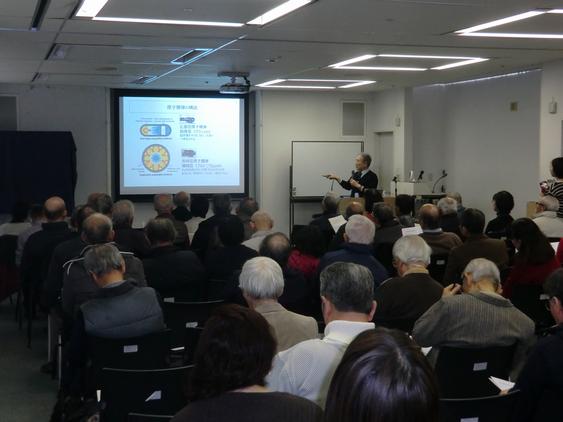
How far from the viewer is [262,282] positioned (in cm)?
371

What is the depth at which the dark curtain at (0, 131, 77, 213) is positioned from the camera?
37.9 ft

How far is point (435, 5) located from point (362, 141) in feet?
27.2

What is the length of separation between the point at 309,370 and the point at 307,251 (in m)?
2.67

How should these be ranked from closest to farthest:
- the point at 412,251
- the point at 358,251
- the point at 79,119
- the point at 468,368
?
the point at 468,368 < the point at 412,251 < the point at 358,251 < the point at 79,119

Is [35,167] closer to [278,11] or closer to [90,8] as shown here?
[90,8]

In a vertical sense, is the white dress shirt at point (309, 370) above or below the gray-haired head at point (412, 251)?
below

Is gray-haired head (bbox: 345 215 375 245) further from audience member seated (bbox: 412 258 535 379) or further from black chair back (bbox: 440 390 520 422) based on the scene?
black chair back (bbox: 440 390 520 422)

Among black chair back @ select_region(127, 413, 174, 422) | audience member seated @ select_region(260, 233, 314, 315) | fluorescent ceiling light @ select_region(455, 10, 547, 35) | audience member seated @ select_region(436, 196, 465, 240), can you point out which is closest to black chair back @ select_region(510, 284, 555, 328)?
audience member seated @ select_region(260, 233, 314, 315)

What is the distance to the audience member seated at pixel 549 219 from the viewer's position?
6.65m

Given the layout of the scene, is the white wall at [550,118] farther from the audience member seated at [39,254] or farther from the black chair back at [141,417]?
the black chair back at [141,417]

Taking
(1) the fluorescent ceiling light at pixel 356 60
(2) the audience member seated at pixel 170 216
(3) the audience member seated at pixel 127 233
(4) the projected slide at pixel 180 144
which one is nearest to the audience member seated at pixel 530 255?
(3) the audience member seated at pixel 127 233

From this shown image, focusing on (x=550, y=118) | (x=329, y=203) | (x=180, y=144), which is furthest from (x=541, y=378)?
(x=180, y=144)

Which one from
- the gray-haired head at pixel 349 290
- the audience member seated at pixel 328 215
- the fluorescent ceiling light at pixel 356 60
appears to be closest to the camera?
the gray-haired head at pixel 349 290

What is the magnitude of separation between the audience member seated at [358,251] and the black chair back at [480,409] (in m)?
2.33
